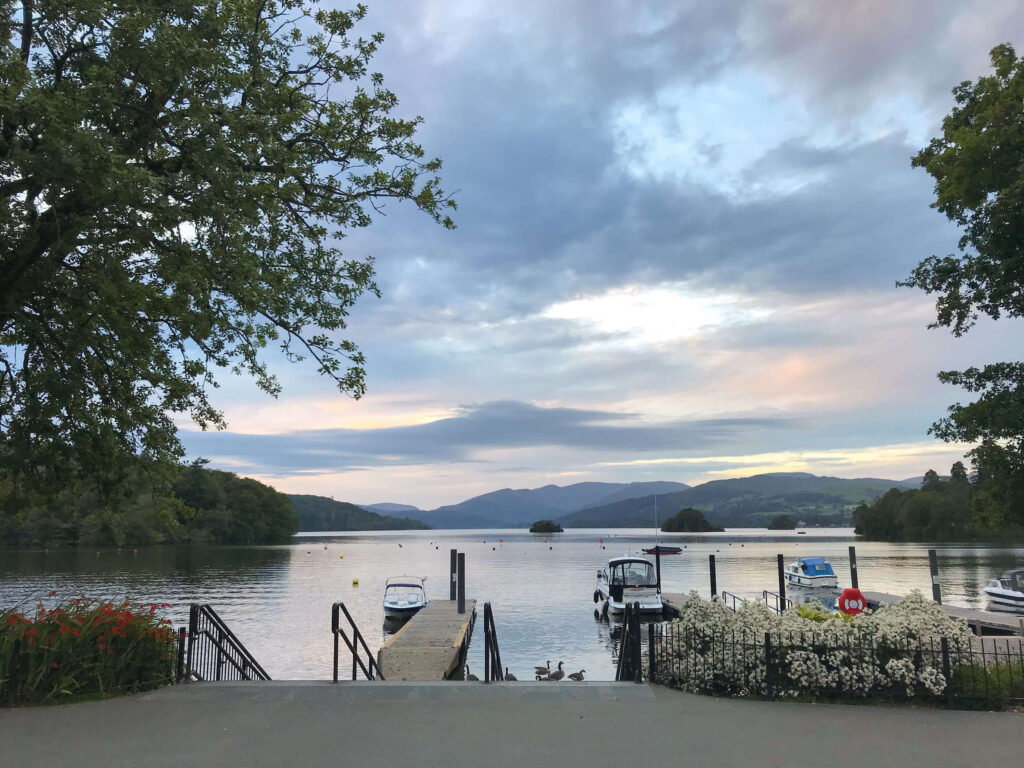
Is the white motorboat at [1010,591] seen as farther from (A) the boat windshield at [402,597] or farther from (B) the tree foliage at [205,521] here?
(B) the tree foliage at [205,521]

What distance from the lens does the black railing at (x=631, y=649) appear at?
35.3 ft

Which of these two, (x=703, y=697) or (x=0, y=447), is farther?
(x=0, y=447)

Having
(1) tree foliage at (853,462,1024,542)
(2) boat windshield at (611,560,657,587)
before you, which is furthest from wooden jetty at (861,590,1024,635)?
(1) tree foliage at (853,462,1024,542)

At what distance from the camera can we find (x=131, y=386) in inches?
526

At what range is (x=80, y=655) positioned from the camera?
1005cm

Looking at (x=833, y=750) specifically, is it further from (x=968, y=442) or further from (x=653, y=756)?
(x=968, y=442)

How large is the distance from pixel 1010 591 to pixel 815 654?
32.0m

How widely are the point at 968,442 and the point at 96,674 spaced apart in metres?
21.5

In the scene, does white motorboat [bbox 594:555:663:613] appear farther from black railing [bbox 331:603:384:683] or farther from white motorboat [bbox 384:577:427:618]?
black railing [bbox 331:603:384:683]

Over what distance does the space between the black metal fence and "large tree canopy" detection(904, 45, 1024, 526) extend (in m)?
10.9

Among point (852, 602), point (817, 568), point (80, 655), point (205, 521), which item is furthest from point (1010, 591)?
point (205, 521)

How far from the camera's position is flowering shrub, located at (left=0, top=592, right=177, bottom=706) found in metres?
9.56

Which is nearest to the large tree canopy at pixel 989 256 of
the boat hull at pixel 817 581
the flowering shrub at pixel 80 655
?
the flowering shrub at pixel 80 655

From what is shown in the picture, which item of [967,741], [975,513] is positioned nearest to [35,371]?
[967,741]
